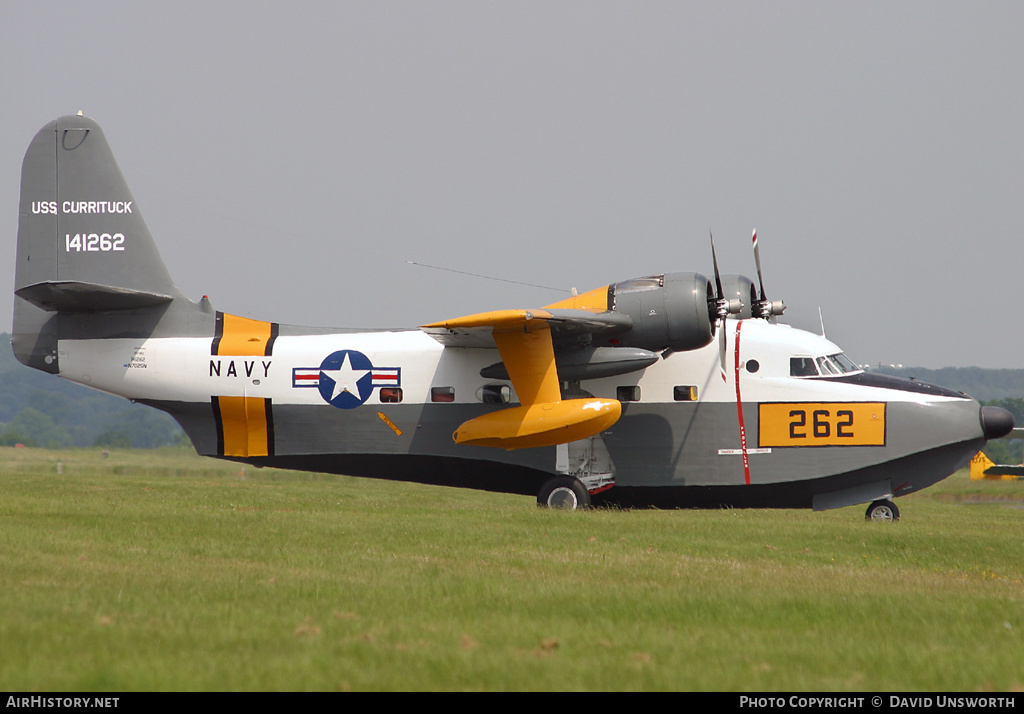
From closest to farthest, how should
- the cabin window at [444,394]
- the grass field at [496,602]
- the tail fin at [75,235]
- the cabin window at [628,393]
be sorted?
the grass field at [496,602] → the cabin window at [628,393] → the cabin window at [444,394] → the tail fin at [75,235]

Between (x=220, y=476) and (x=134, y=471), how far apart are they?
349cm

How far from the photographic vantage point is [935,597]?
29.3 feet

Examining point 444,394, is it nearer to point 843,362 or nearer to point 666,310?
point 666,310

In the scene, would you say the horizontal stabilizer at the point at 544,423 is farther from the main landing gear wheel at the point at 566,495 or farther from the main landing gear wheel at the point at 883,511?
the main landing gear wheel at the point at 883,511

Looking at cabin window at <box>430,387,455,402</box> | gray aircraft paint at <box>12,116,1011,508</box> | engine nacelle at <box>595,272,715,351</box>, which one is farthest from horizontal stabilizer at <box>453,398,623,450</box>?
engine nacelle at <box>595,272,715,351</box>

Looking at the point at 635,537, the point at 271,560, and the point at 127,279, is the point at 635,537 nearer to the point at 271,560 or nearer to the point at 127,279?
the point at 271,560

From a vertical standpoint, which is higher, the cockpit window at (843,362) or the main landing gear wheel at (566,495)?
the cockpit window at (843,362)

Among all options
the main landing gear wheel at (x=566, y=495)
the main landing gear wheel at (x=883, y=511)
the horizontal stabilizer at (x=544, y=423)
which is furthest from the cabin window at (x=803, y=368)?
the main landing gear wheel at (x=566, y=495)

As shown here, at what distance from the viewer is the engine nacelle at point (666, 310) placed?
55.0ft

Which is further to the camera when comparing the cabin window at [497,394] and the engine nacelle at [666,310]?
the cabin window at [497,394]

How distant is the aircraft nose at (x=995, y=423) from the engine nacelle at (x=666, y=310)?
5293mm

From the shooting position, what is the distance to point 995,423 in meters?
17.3

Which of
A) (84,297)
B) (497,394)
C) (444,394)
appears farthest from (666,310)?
(84,297)
